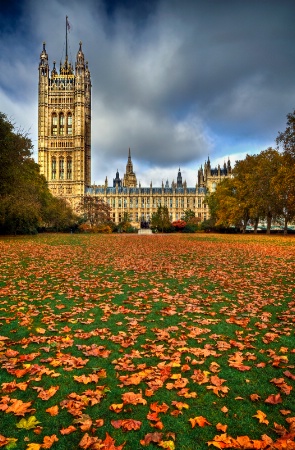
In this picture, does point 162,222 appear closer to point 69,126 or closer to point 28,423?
point 28,423

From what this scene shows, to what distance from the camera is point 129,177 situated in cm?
15888

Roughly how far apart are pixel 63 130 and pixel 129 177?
174 feet

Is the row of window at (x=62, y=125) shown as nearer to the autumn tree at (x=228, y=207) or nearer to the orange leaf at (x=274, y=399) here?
the autumn tree at (x=228, y=207)

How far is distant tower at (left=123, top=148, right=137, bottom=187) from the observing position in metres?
156

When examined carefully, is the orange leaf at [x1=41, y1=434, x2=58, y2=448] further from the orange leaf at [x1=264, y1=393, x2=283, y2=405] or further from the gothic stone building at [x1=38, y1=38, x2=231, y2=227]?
the gothic stone building at [x1=38, y1=38, x2=231, y2=227]

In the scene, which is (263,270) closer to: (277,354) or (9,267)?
(277,354)

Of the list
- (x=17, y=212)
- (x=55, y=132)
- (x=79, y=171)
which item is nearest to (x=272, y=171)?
(x=17, y=212)

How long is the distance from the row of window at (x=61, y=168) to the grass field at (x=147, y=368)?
10681cm

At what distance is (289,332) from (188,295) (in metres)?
2.85

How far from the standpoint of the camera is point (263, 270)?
11.3m

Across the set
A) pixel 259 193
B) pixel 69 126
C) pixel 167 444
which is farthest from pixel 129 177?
pixel 167 444

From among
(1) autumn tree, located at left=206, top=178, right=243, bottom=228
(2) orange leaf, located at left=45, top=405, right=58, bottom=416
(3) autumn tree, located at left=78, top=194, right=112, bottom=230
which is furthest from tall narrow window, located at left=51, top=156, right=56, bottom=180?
(2) orange leaf, located at left=45, top=405, right=58, bottom=416

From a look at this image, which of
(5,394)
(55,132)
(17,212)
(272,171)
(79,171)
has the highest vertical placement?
(55,132)

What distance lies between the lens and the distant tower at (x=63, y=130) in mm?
108188
